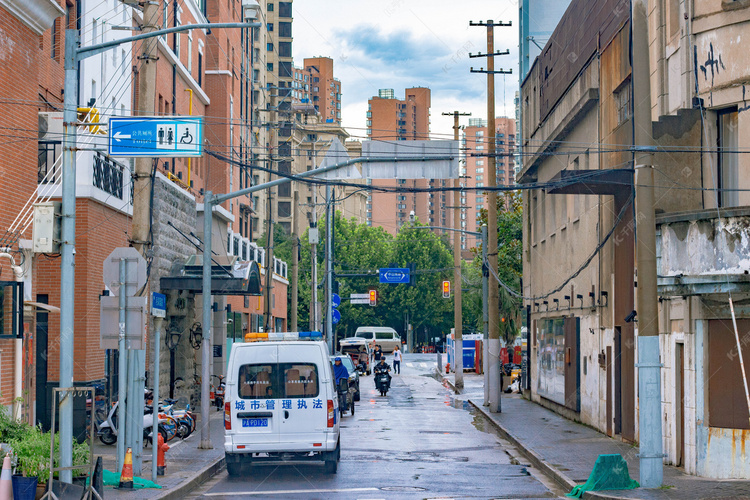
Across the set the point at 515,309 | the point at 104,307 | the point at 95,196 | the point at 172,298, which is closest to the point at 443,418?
the point at 172,298

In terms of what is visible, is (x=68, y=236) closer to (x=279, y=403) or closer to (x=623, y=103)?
(x=279, y=403)

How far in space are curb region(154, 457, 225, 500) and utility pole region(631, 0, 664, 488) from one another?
281 inches

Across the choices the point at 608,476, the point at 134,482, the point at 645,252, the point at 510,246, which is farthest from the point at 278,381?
the point at 510,246

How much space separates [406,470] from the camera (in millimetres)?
17406

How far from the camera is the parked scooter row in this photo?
20.2 meters

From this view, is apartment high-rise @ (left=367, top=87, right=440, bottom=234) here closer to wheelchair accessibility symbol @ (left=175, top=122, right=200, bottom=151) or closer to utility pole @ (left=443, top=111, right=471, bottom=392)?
utility pole @ (left=443, top=111, right=471, bottom=392)

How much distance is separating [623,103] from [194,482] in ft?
42.6

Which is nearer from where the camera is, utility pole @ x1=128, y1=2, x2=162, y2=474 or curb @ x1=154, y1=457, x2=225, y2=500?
curb @ x1=154, y1=457, x2=225, y2=500

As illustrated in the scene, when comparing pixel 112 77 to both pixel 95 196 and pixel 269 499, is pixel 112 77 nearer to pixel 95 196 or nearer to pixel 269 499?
Result: pixel 95 196

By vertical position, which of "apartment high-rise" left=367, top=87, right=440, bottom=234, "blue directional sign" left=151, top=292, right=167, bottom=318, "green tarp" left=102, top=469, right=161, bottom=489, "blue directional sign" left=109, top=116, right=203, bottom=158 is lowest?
"green tarp" left=102, top=469, right=161, bottom=489

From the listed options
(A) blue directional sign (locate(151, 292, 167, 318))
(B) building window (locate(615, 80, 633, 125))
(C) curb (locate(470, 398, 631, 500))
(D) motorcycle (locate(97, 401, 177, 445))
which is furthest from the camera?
(B) building window (locate(615, 80, 633, 125))

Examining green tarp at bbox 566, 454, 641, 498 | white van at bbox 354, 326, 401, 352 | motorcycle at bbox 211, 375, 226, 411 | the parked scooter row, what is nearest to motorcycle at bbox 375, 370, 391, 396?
motorcycle at bbox 211, 375, 226, 411

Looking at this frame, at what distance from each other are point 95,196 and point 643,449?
43.2ft

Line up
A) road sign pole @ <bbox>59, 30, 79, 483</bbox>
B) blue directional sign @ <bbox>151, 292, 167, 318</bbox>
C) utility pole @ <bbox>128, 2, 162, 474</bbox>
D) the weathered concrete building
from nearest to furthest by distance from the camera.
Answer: road sign pole @ <bbox>59, 30, 79, 483</bbox> → the weathered concrete building → utility pole @ <bbox>128, 2, 162, 474</bbox> → blue directional sign @ <bbox>151, 292, 167, 318</bbox>
